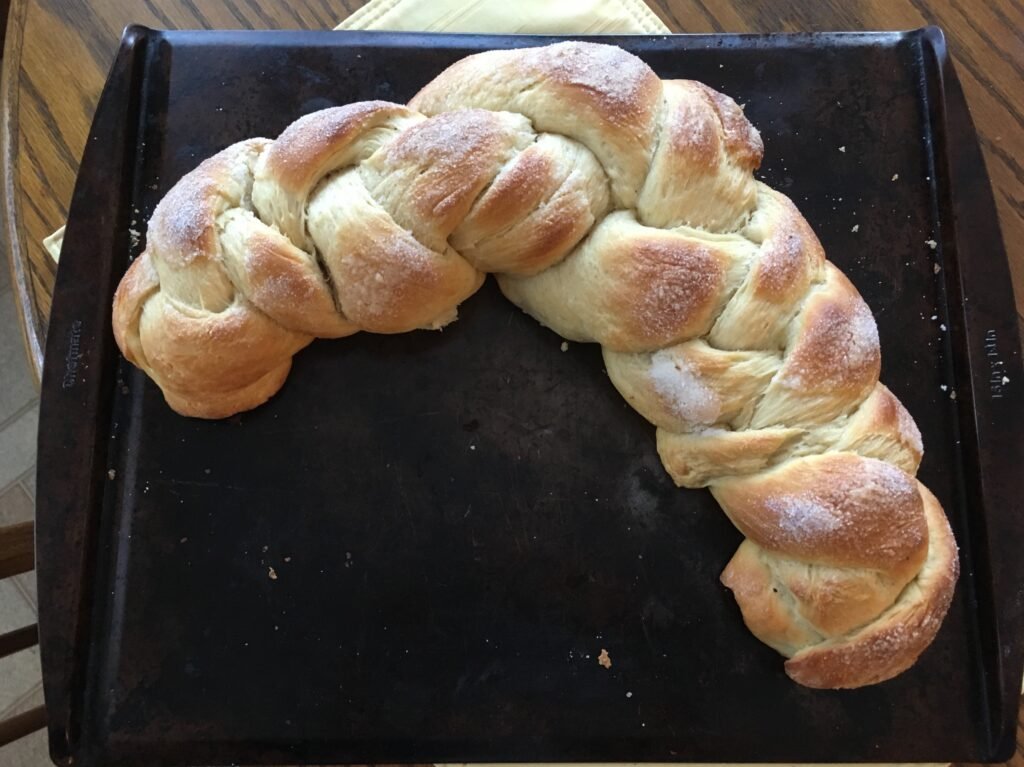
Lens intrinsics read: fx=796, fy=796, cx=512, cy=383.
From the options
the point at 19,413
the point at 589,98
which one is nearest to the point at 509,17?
the point at 589,98

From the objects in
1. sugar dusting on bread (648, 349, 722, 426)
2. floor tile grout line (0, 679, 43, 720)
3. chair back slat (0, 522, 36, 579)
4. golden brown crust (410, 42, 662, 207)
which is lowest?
floor tile grout line (0, 679, 43, 720)

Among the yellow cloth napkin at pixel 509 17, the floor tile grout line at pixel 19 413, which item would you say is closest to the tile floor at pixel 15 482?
the floor tile grout line at pixel 19 413

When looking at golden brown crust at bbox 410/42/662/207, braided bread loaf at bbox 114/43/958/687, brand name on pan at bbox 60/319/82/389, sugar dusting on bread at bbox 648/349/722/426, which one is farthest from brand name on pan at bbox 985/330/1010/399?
brand name on pan at bbox 60/319/82/389

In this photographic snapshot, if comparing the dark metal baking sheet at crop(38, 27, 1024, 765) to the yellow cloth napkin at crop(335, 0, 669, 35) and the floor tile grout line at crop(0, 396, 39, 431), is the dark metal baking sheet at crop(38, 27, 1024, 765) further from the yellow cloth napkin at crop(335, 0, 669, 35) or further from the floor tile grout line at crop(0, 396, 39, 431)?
the floor tile grout line at crop(0, 396, 39, 431)

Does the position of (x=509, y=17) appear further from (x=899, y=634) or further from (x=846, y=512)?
(x=899, y=634)

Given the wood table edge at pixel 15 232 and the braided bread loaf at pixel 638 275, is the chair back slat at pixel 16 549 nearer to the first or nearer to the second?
the wood table edge at pixel 15 232

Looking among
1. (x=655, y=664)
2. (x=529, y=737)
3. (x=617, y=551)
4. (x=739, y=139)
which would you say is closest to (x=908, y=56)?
(x=739, y=139)
